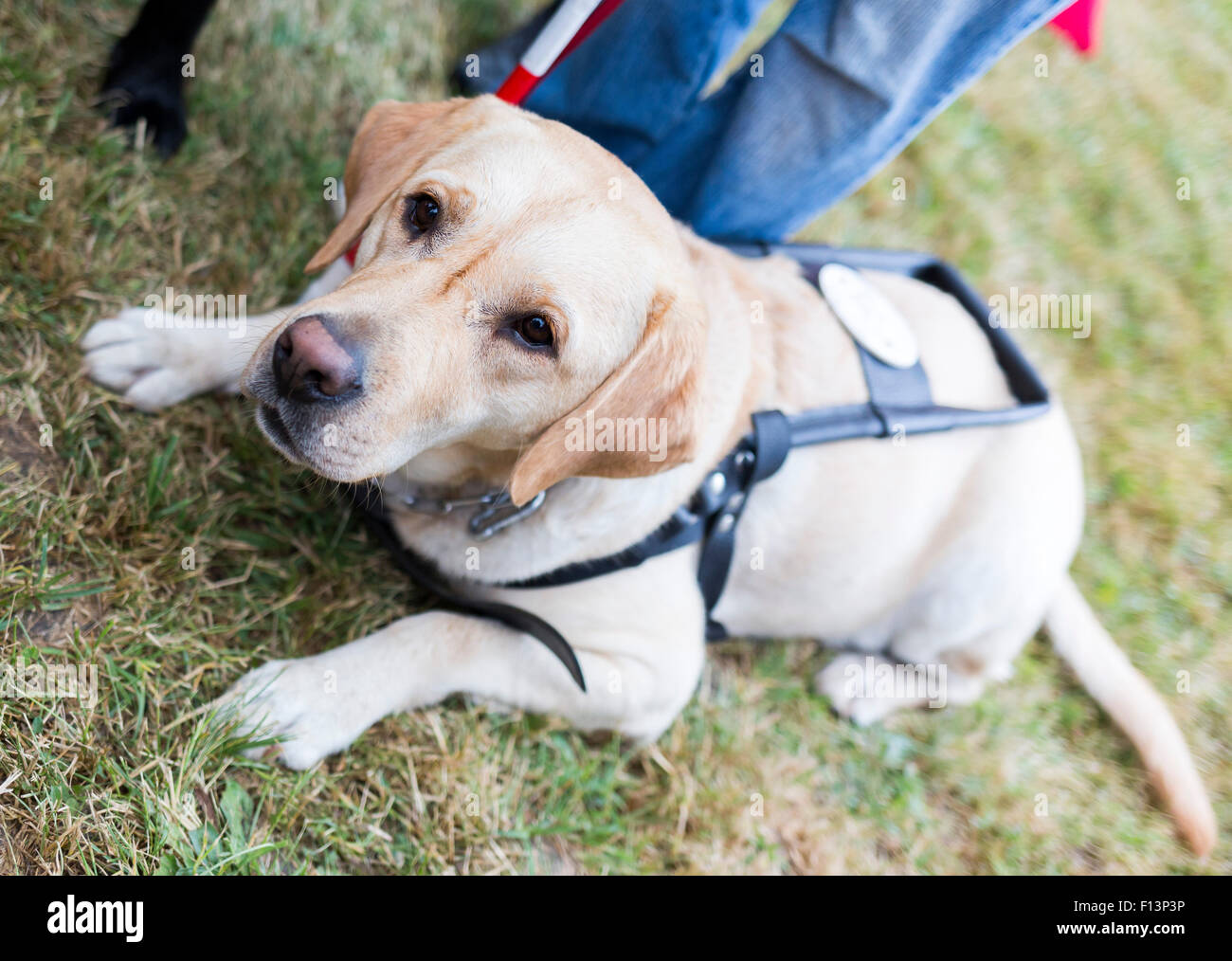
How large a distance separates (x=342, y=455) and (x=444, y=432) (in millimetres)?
272

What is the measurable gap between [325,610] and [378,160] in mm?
1253

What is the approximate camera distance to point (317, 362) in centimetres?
200

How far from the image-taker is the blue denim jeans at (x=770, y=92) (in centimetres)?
316

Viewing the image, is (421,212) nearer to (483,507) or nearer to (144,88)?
(483,507)

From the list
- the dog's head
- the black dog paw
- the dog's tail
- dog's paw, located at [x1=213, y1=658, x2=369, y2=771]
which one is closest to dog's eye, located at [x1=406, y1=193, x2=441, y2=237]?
the dog's head

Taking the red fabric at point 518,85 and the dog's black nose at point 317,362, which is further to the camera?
the red fabric at point 518,85

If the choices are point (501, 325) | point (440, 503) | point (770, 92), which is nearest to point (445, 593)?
point (440, 503)

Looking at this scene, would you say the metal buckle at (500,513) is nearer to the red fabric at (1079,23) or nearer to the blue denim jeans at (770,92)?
the blue denim jeans at (770,92)

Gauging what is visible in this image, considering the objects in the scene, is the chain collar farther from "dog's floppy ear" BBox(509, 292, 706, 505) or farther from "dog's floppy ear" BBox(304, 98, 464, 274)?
"dog's floppy ear" BBox(304, 98, 464, 274)

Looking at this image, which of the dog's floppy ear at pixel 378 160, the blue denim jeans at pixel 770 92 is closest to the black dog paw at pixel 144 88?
the dog's floppy ear at pixel 378 160

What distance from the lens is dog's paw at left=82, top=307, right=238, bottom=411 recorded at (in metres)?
2.74

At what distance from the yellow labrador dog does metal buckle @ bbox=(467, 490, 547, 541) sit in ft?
0.15

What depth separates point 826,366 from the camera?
2.93 metres

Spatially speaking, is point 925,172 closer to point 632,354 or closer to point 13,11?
point 632,354
